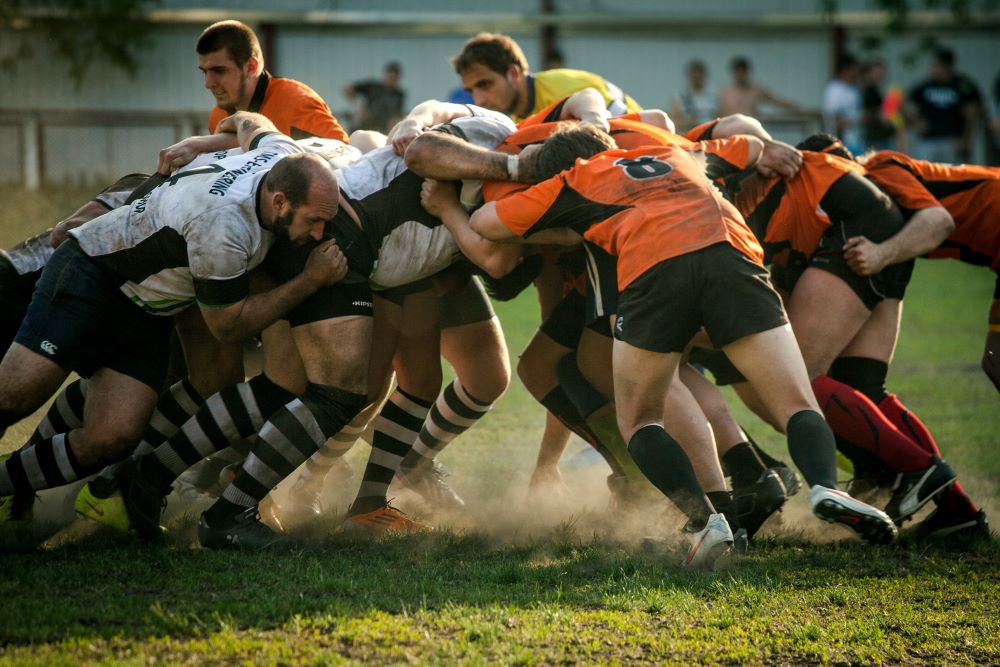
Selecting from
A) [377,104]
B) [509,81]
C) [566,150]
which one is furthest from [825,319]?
[377,104]

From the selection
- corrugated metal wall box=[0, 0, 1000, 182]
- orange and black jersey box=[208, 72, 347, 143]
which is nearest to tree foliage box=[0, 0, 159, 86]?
corrugated metal wall box=[0, 0, 1000, 182]

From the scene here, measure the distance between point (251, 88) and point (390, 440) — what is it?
204 cm

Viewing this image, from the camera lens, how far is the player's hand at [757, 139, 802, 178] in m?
5.47

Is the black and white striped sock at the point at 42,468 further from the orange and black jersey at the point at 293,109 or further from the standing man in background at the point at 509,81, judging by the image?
the standing man in background at the point at 509,81

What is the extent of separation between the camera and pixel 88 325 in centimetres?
477

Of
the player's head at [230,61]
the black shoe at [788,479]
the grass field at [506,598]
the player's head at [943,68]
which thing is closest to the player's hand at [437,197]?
the grass field at [506,598]

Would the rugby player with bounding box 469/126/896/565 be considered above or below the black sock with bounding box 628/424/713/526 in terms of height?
above

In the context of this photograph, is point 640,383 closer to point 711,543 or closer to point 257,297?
point 711,543

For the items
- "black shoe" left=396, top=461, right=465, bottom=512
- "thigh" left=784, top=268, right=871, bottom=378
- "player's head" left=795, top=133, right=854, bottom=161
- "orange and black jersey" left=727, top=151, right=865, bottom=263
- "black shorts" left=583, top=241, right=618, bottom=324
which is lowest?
"black shoe" left=396, top=461, right=465, bottom=512

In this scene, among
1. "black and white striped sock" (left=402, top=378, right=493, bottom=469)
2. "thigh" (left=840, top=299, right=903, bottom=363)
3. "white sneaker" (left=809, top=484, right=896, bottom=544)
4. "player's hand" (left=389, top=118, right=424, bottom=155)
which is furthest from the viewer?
"black and white striped sock" (left=402, top=378, right=493, bottom=469)

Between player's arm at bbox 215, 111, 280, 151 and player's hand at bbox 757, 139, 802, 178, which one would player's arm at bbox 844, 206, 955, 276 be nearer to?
player's hand at bbox 757, 139, 802, 178

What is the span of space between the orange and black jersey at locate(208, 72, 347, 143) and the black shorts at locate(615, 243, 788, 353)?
2.37 m

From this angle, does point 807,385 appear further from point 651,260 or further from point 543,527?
point 543,527

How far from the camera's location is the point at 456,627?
3.76 metres
